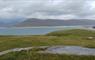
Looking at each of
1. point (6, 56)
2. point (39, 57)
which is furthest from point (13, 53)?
point (39, 57)

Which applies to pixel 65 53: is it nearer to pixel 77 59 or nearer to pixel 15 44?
pixel 77 59

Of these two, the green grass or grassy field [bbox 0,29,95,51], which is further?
grassy field [bbox 0,29,95,51]

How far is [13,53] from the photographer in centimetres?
3028

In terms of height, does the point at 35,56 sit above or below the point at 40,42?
above

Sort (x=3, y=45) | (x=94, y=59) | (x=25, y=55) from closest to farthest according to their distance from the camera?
(x=94, y=59) → (x=25, y=55) → (x=3, y=45)

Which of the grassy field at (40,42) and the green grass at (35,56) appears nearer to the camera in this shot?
the green grass at (35,56)

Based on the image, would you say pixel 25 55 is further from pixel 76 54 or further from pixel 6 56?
pixel 76 54

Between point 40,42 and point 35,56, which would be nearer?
point 35,56

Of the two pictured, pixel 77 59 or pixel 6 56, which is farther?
pixel 6 56

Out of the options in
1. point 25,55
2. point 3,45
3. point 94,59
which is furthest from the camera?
point 3,45

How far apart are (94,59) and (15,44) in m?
21.2

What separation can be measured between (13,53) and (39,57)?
397 cm

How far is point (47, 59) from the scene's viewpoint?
27797 millimetres

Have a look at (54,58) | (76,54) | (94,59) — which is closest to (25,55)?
(54,58)
